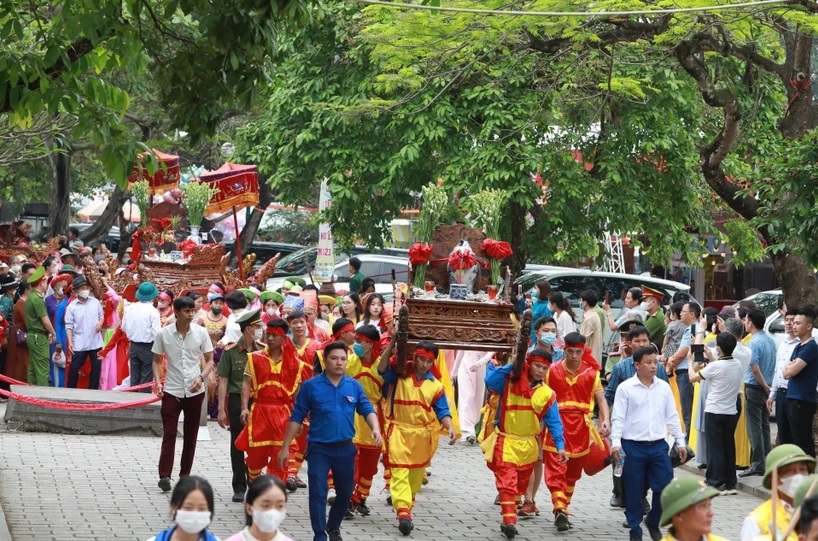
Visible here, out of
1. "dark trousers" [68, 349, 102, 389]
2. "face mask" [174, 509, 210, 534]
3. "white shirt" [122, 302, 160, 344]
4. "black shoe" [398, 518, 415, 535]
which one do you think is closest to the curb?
"black shoe" [398, 518, 415, 535]

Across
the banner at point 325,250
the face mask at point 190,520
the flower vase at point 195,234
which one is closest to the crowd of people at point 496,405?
the face mask at point 190,520

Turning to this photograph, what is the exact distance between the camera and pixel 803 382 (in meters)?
13.7

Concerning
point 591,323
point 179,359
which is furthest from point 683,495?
point 591,323

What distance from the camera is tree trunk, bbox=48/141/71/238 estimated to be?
34500 mm

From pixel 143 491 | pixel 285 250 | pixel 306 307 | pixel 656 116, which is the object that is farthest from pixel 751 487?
pixel 285 250

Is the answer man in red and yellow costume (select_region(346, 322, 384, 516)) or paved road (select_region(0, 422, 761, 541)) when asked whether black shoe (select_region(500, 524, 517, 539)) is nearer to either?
paved road (select_region(0, 422, 761, 541))

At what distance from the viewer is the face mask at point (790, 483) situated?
6.93 meters

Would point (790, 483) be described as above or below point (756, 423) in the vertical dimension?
above

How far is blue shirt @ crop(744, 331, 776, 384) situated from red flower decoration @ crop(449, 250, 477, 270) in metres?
4.28

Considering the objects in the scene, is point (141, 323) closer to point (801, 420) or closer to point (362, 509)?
point (362, 509)

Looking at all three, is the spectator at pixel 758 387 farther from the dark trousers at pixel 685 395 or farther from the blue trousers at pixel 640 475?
the blue trousers at pixel 640 475

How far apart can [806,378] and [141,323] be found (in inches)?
307

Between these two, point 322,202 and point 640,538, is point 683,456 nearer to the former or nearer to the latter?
point 640,538

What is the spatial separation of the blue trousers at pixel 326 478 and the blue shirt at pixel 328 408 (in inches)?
3.6
